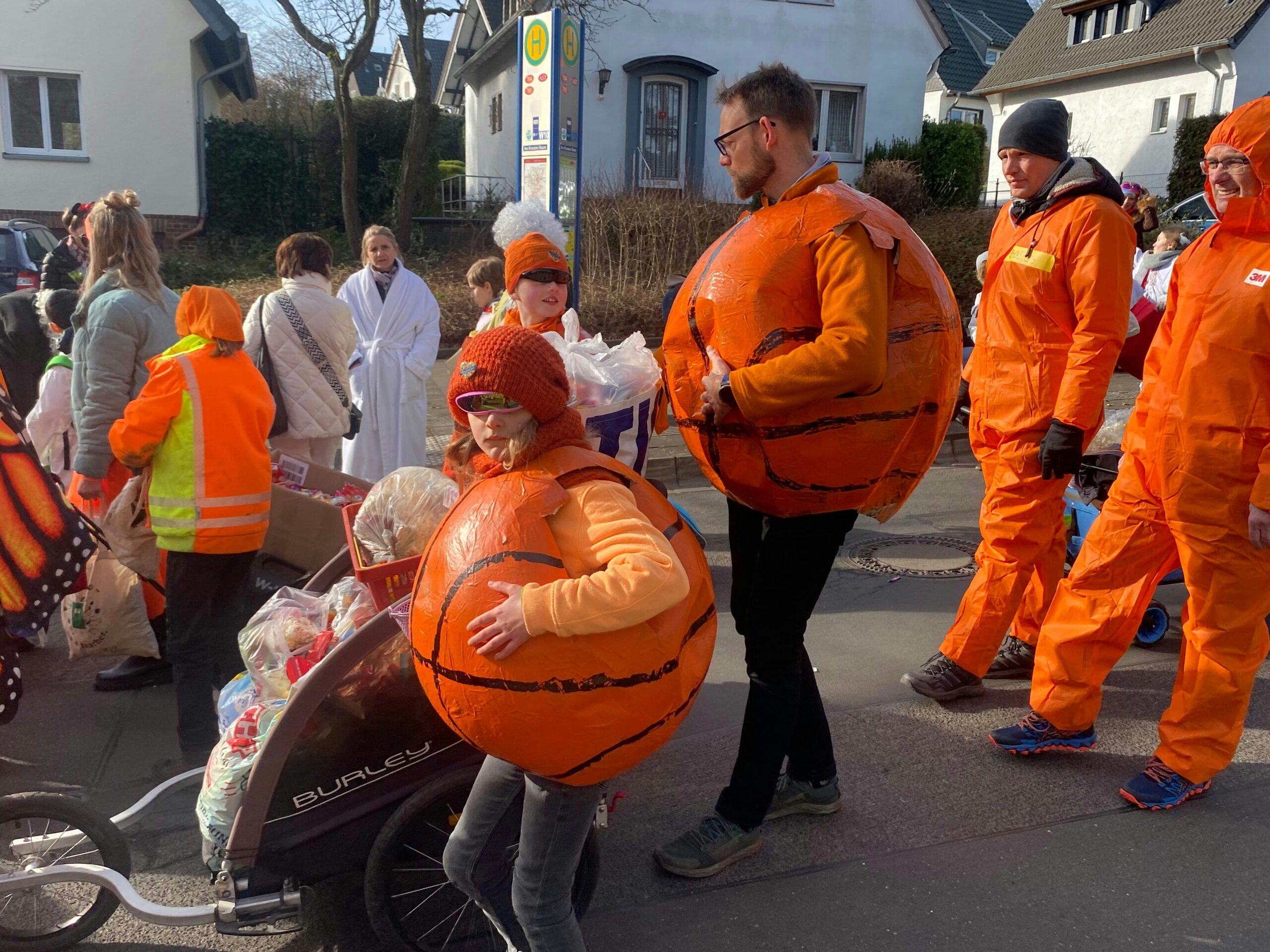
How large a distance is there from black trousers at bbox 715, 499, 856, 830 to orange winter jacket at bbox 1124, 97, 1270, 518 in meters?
1.15

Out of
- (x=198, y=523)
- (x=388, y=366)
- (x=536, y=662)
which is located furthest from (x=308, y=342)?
(x=536, y=662)

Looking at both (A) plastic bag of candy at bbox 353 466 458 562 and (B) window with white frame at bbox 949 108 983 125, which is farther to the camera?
(B) window with white frame at bbox 949 108 983 125

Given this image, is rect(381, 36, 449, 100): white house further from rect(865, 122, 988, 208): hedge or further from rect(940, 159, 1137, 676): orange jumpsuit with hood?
rect(940, 159, 1137, 676): orange jumpsuit with hood

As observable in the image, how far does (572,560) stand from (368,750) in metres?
0.92

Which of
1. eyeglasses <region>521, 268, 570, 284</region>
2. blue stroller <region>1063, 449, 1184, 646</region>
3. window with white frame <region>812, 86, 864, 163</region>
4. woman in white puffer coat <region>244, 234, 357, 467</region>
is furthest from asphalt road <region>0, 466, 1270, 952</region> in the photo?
window with white frame <region>812, 86, 864, 163</region>

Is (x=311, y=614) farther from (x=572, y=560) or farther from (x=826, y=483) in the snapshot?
(x=826, y=483)

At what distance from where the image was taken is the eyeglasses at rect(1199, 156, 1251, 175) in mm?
3066

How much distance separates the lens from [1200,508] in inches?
123

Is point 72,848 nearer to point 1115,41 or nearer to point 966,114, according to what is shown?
point 1115,41

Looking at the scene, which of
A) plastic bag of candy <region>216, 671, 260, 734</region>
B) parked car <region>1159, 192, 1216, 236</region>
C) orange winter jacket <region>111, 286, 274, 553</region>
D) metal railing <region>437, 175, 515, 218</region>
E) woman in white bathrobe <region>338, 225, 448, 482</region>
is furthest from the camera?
metal railing <region>437, 175, 515, 218</region>

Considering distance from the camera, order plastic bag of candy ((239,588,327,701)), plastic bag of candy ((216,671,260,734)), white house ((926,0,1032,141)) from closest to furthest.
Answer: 1. plastic bag of candy ((239,588,327,701))
2. plastic bag of candy ((216,671,260,734))
3. white house ((926,0,1032,141))

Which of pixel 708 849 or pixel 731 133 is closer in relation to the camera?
pixel 731 133

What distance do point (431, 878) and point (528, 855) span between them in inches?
20.6

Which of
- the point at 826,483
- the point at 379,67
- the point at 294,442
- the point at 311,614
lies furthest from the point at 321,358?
the point at 379,67
